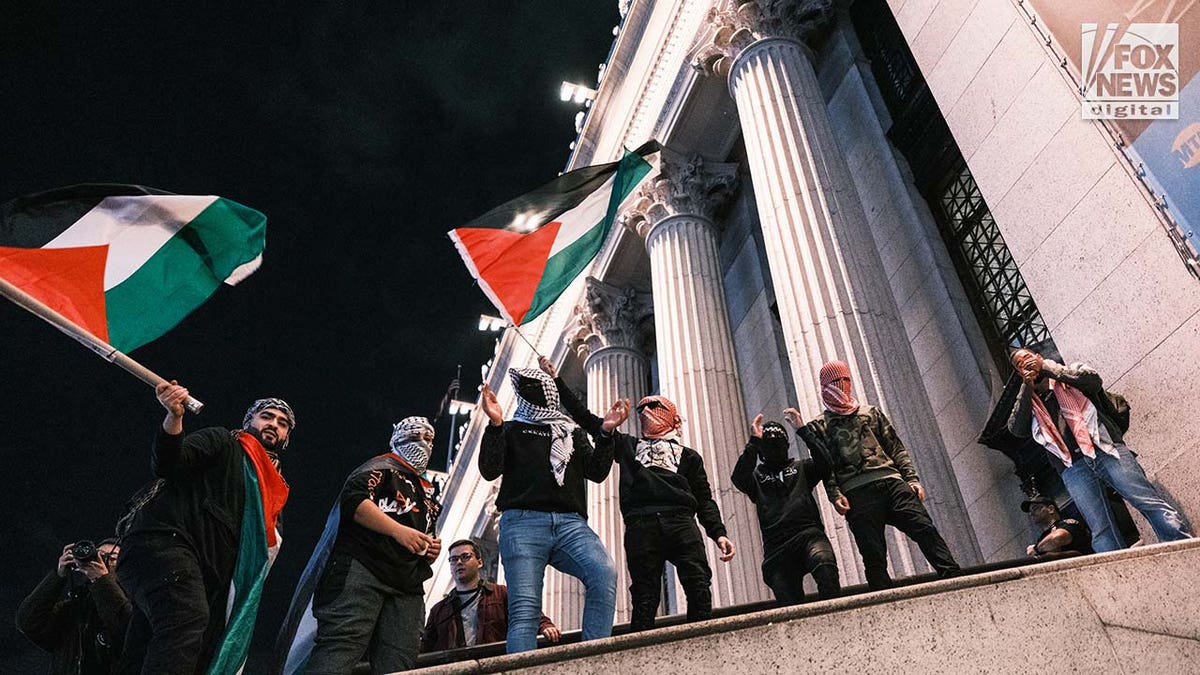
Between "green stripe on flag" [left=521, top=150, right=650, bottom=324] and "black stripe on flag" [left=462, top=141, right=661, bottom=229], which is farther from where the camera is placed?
"black stripe on flag" [left=462, top=141, right=661, bottom=229]

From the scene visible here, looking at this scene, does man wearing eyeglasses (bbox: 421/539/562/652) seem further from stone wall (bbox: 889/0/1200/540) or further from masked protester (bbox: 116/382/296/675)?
stone wall (bbox: 889/0/1200/540)

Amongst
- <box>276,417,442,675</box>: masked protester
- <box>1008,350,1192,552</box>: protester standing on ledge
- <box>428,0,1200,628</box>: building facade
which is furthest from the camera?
<box>428,0,1200,628</box>: building facade

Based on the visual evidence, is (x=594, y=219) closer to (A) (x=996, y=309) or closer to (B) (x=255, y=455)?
(B) (x=255, y=455)

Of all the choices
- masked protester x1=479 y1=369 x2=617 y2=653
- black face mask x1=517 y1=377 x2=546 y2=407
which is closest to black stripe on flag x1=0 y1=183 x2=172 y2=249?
black face mask x1=517 y1=377 x2=546 y2=407

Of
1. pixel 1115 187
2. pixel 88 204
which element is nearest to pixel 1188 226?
pixel 1115 187

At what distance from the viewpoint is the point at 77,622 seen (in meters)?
5.18

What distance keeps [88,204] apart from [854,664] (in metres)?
6.38

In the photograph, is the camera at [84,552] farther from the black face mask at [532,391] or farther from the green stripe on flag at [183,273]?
the black face mask at [532,391]

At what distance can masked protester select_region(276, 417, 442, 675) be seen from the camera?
4.12 metres

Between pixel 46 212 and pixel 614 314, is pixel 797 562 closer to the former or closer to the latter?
pixel 46 212

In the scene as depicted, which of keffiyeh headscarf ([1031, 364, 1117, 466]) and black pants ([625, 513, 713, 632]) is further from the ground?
keffiyeh headscarf ([1031, 364, 1117, 466])

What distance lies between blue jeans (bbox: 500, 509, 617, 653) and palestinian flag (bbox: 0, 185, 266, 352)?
3.40 metres

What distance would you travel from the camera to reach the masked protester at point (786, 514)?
5.30 metres

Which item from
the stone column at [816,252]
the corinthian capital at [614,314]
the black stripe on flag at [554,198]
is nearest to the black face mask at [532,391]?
the black stripe on flag at [554,198]
